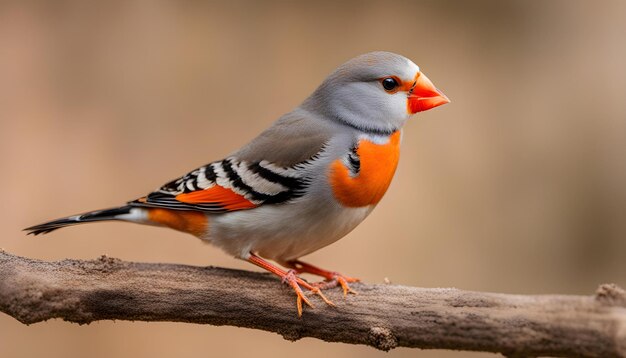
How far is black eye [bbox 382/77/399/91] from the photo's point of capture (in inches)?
120

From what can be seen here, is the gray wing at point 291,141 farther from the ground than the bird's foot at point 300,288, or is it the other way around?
the gray wing at point 291,141

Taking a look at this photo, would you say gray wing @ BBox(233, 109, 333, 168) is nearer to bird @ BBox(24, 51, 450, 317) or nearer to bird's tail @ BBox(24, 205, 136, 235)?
bird @ BBox(24, 51, 450, 317)

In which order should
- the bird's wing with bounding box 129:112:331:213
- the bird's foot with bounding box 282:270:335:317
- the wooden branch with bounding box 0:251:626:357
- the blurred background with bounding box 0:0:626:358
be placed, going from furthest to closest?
1. the blurred background with bounding box 0:0:626:358
2. the bird's wing with bounding box 129:112:331:213
3. the bird's foot with bounding box 282:270:335:317
4. the wooden branch with bounding box 0:251:626:357

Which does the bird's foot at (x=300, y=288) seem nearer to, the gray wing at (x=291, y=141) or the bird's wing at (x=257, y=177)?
the bird's wing at (x=257, y=177)

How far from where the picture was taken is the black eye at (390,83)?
3059mm

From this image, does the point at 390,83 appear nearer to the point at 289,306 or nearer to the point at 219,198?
the point at 219,198

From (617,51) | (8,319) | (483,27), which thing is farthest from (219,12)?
(617,51)

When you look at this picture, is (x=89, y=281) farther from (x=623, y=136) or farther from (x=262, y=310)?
(x=623, y=136)

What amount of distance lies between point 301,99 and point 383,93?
7.04 feet

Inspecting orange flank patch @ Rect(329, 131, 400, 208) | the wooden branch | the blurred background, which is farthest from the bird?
the blurred background

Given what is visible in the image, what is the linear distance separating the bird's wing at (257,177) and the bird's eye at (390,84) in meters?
0.30

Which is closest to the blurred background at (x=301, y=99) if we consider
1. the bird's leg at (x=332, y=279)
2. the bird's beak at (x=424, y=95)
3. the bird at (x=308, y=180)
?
the bird's leg at (x=332, y=279)

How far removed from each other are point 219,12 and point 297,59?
59 cm

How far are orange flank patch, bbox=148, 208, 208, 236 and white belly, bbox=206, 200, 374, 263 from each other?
47 mm
